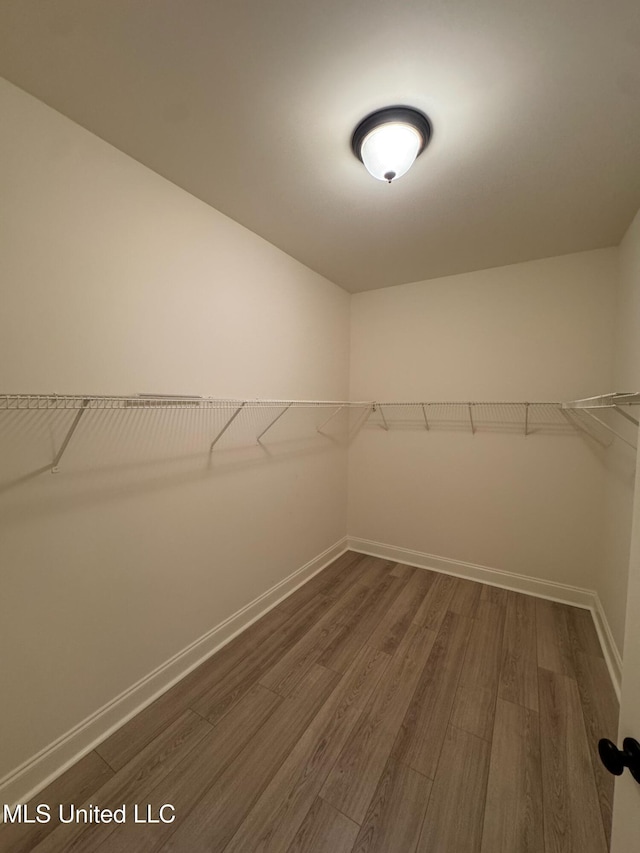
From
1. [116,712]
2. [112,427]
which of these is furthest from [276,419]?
[116,712]

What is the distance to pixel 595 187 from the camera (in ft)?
5.11

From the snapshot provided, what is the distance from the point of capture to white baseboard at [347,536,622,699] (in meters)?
1.85

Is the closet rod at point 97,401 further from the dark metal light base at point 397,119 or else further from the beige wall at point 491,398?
the beige wall at point 491,398

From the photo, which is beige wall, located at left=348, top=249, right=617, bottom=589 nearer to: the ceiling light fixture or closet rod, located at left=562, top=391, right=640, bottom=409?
closet rod, located at left=562, top=391, right=640, bottom=409

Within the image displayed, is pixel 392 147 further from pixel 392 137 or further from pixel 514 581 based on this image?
pixel 514 581

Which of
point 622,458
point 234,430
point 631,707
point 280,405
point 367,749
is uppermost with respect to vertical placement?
point 280,405

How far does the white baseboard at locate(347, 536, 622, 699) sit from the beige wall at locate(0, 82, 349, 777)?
52.2 inches

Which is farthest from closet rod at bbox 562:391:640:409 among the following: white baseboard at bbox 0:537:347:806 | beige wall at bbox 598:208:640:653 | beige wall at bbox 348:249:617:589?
white baseboard at bbox 0:537:347:806

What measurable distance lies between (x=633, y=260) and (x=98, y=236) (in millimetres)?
2674

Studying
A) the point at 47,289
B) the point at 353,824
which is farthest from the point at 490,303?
the point at 353,824

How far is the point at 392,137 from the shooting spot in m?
1.21

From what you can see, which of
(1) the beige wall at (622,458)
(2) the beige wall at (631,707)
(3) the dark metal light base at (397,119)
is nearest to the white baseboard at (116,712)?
(2) the beige wall at (631,707)

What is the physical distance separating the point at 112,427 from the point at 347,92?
5.02ft

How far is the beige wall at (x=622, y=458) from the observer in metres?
1.71
